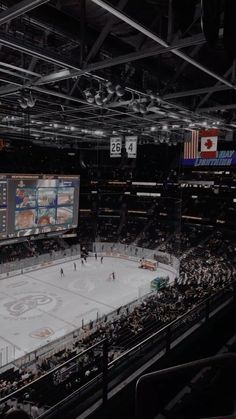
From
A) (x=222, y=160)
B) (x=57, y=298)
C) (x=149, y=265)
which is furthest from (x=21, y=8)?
(x=149, y=265)

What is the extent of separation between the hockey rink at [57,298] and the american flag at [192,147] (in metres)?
9.79

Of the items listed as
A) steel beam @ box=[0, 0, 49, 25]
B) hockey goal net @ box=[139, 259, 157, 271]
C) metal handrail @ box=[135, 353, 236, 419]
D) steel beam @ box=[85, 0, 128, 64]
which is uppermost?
steel beam @ box=[85, 0, 128, 64]

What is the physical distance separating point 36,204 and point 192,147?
22.4 feet

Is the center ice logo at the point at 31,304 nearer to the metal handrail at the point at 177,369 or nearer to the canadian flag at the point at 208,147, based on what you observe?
the canadian flag at the point at 208,147

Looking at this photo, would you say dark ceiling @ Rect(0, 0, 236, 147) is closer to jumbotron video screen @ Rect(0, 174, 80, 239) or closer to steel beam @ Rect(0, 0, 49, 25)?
steel beam @ Rect(0, 0, 49, 25)

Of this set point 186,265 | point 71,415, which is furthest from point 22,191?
point 186,265

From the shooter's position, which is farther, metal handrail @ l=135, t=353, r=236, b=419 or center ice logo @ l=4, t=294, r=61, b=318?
center ice logo @ l=4, t=294, r=61, b=318

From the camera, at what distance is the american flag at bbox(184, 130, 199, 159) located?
12665mm

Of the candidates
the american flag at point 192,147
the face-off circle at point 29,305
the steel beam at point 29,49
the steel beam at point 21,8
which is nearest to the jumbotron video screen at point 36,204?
the steel beam at point 29,49

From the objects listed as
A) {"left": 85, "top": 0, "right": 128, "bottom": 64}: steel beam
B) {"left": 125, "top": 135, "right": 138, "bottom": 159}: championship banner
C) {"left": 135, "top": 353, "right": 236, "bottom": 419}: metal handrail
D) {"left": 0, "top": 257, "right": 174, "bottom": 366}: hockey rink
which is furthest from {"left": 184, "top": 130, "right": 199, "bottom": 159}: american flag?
{"left": 135, "top": 353, "right": 236, "bottom": 419}: metal handrail

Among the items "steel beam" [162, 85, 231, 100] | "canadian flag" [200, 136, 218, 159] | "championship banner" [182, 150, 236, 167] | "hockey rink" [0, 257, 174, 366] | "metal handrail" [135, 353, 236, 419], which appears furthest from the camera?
"hockey rink" [0, 257, 174, 366]

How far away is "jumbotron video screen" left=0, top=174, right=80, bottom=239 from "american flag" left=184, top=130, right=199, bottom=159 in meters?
4.89

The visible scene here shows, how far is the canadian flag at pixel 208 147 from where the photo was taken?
1165cm

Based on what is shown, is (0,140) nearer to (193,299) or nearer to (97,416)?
(193,299)
